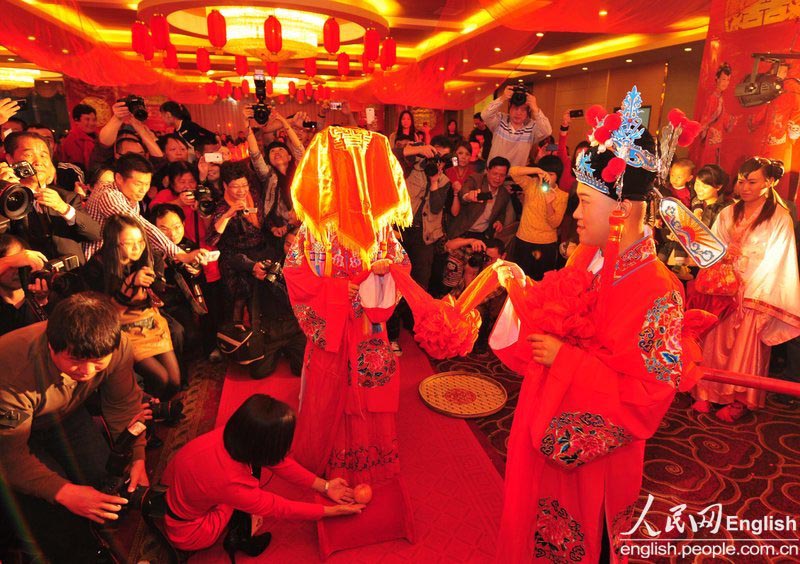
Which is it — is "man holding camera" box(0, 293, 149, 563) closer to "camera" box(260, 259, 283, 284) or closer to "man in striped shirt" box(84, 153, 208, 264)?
"man in striped shirt" box(84, 153, 208, 264)

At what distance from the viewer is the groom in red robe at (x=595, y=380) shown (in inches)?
55.1

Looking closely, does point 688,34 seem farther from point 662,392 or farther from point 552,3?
point 662,392

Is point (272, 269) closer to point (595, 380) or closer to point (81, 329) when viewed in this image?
point (81, 329)

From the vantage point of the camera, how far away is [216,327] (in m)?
4.22

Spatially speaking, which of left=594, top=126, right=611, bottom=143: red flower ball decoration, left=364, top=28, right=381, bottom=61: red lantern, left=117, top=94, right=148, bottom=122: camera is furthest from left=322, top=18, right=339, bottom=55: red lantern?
left=594, top=126, right=611, bottom=143: red flower ball decoration

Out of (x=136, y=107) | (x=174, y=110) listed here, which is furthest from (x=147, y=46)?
(x=136, y=107)

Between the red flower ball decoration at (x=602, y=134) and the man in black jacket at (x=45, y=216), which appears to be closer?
the red flower ball decoration at (x=602, y=134)

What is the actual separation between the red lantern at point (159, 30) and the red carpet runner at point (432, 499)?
440 cm

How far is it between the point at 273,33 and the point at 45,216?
378 cm

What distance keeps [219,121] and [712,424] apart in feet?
71.7

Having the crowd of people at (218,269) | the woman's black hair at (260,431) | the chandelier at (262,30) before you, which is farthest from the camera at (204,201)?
the chandelier at (262,30)

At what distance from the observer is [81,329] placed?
5.12ft

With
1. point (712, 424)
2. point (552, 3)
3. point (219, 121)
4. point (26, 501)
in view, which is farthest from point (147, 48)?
point (219, 121)

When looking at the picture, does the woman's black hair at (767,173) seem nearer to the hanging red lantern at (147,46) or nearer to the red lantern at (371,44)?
the red lantern at (371,44)
